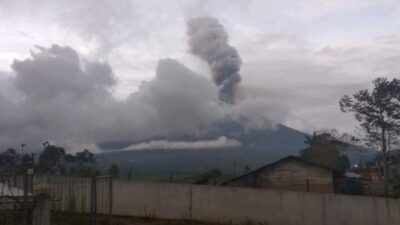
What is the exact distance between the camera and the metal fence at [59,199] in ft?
39.0

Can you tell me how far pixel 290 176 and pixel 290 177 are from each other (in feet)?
0.20

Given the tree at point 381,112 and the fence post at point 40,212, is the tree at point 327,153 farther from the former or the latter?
the fence post at point 40,212

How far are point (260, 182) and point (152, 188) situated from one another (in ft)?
34.1

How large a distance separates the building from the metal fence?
13.7 meters

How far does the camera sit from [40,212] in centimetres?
1225

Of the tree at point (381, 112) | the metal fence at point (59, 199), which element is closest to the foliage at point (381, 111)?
the tree at point (381, 112)

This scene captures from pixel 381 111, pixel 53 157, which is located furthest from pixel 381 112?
pixel 53 157

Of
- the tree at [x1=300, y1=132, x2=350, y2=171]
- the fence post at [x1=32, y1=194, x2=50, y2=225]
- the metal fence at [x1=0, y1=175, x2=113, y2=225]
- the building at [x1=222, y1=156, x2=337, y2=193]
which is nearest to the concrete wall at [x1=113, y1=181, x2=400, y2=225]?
the metal fence at [x1=0, y1=175, x2=113, y2=225]

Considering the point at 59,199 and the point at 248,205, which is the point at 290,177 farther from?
the point at 59,199

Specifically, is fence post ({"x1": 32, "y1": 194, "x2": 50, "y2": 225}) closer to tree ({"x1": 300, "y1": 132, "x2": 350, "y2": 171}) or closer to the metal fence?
the metal fence

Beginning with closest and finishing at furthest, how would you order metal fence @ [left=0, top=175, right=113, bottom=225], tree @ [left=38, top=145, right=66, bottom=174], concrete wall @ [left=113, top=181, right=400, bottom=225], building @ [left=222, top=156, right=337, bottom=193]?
metal fence @ [left=0, top=175, right=113, bottom=225]
concrete wall @ [left=113, top=181, right=400, bottom=225]
building @ [left=222, top=156, right=337, bottom=193]
tree @ [left=38, top=145, right=66, bottom=174]

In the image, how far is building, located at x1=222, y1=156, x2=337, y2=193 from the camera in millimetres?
33219

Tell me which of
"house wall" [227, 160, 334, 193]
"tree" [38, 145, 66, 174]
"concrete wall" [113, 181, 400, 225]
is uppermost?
"tree" [38, 145, 66, 174]

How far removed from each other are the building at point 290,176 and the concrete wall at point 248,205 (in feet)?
30.8
